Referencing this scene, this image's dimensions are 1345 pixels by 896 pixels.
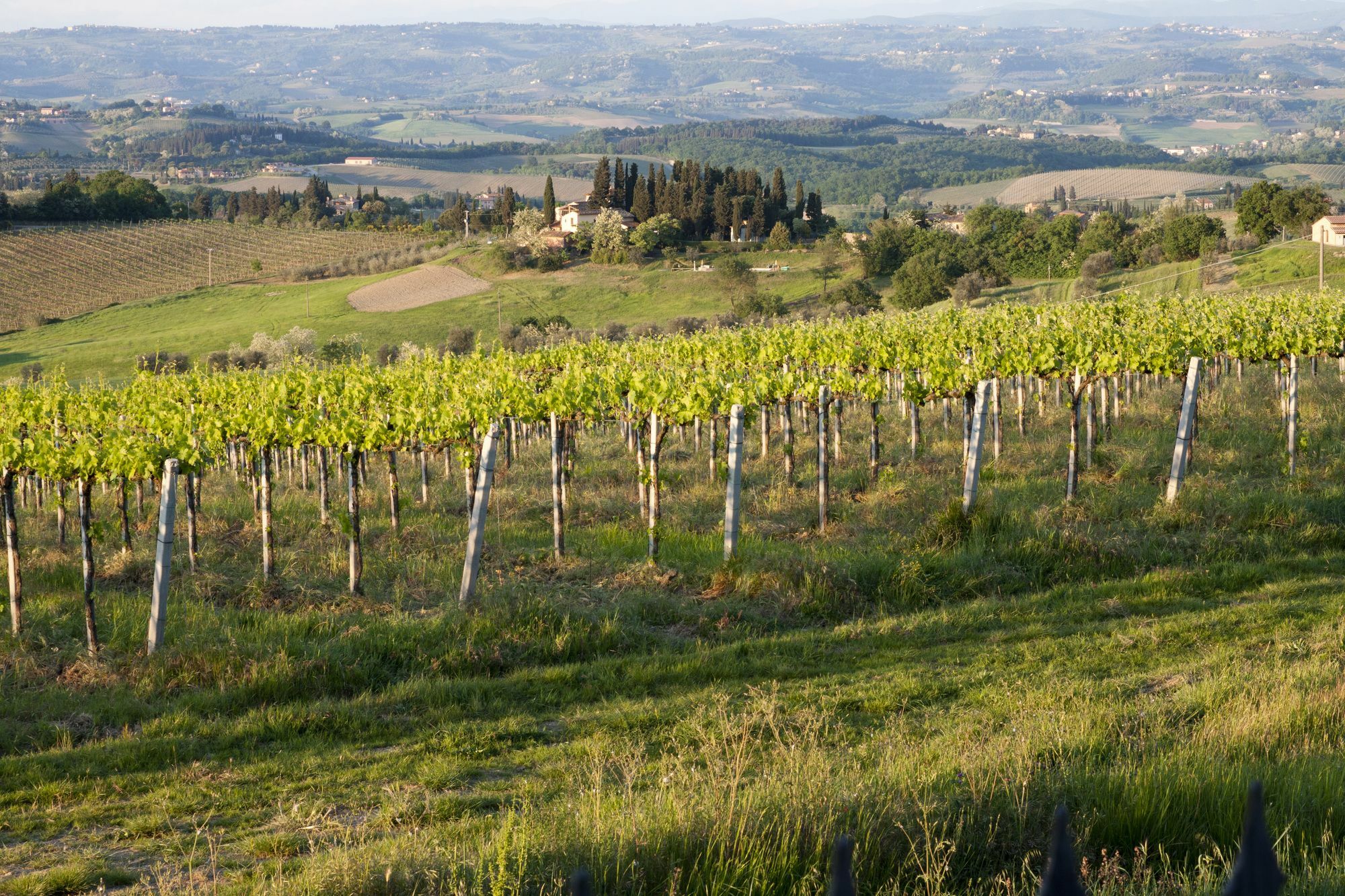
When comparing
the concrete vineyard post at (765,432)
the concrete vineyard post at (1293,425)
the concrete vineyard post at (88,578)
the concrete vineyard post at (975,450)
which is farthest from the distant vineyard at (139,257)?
the concrete vineyard post at (1293,425)

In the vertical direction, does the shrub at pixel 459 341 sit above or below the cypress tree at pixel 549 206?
below

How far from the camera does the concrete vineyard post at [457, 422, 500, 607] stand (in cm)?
1128

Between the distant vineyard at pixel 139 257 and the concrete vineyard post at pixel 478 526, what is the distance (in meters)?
76.5

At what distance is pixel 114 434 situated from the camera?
11938 millimetres

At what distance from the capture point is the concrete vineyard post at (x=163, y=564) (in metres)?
9.92

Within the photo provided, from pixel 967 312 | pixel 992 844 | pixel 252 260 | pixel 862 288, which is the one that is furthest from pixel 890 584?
pixel 252 260

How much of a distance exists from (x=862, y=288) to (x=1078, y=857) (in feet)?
235

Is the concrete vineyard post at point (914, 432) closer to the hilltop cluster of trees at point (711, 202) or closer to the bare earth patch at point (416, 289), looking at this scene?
the bare earth patch at point (416, 289)

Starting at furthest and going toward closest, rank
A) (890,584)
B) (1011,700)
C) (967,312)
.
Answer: (967,312) < (890,584) < (1011,700)

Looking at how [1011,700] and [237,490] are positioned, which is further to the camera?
[237,490]

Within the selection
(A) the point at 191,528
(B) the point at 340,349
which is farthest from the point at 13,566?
(B) the point at 340,349

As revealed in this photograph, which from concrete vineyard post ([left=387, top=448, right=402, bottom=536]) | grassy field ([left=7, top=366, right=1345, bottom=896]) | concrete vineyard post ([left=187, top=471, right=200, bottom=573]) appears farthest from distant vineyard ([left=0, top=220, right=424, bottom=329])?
grassy field ([left=7, top=366, right=1345, bottom=896])

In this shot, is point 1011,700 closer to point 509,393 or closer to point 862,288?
point 509,393

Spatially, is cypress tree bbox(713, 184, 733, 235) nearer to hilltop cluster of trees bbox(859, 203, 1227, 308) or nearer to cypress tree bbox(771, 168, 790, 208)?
cypress tree bbox(771, 168, 790, 208)
